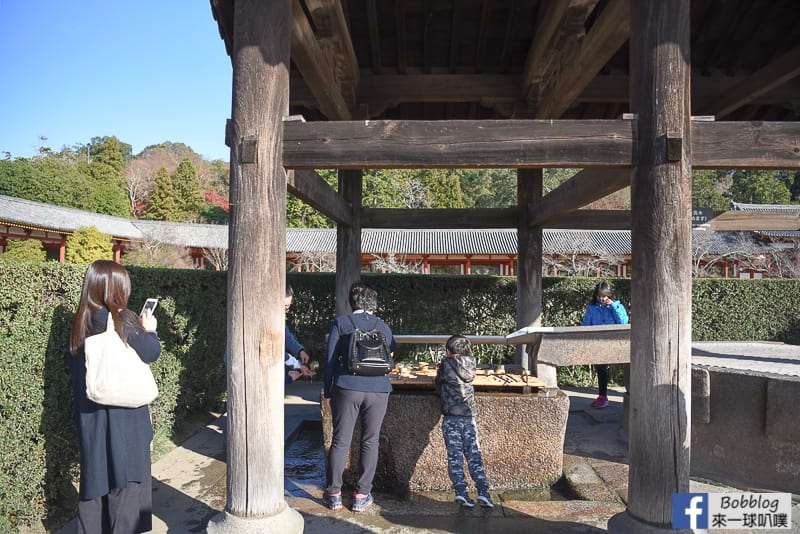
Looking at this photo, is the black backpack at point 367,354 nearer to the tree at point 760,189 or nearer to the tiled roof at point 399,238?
the tiled roof at point 399,238

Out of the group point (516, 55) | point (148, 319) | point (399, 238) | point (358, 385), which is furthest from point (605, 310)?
point (399, 238)

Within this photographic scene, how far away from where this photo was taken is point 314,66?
12.9 feet

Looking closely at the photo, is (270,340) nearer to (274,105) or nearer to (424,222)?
(274,105)

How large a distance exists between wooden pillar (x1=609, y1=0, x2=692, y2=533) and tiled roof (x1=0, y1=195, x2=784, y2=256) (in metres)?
18.9

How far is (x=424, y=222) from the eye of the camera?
6.74 metres

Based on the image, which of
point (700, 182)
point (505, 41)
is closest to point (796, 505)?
point (505, 41)

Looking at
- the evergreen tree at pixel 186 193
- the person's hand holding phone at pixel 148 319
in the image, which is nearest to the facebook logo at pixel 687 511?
the person's hand holding phone at pixel 148 319

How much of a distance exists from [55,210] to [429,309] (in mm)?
22540

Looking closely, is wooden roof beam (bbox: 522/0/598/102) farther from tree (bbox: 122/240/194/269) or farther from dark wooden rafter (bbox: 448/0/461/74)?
tree (bbox: 122/240/194/269)

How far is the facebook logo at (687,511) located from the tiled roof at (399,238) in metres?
19.1

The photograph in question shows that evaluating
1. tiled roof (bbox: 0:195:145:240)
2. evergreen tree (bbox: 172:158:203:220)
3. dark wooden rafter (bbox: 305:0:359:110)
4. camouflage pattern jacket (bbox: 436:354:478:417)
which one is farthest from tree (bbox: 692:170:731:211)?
evergreen tree (bbox: 172:158:203:220)

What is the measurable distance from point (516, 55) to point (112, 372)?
15.8 feet

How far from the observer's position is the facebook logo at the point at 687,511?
285cm

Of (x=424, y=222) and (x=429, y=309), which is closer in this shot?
(x=424, y=222)
